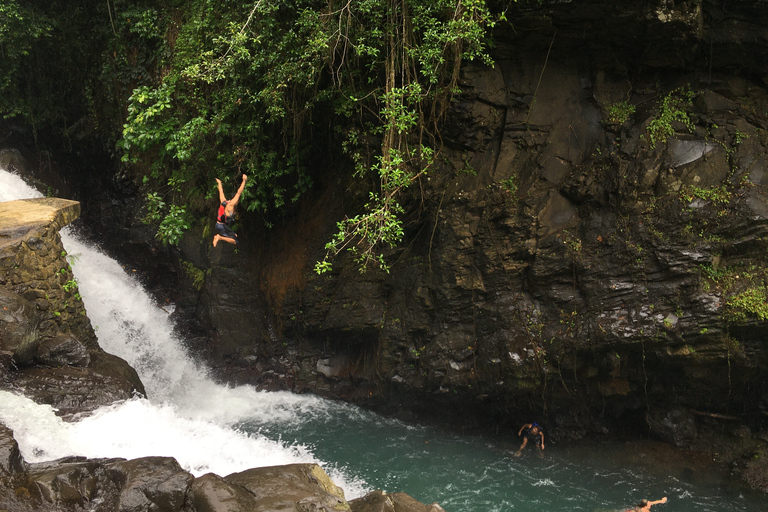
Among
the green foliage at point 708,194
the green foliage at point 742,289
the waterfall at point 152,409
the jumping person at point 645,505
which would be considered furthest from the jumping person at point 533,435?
the green foliage at point 708,194

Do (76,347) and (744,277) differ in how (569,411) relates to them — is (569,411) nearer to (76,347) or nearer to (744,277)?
(744,277)

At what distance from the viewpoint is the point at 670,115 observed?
23.6ft

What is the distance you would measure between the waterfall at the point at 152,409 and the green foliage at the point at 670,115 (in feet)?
22.0

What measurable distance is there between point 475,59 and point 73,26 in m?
8.97

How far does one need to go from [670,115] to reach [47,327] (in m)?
9.72

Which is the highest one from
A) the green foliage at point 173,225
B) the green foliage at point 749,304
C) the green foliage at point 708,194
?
the green foliage at point 708,194

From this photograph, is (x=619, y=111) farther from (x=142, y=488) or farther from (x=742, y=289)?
(x=142, y=488)

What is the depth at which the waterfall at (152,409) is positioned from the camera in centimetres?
577

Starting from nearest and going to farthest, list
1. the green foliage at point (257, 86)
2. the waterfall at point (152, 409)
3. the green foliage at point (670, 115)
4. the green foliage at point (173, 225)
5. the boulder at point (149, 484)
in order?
the boulder at point (149, 484), the waterfall at point (152, 409), the green foliage at point (257, 86), the green foliage at point (670, 115), the green foliage at point (173, 225)

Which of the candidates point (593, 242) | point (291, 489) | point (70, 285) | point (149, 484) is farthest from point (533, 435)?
point (70, 285)

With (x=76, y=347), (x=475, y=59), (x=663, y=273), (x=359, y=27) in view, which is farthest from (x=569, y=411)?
(x=76, y=347)

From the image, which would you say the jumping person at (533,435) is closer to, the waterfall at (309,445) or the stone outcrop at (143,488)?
the waterfall at (309,445)

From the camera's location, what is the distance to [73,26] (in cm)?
1070

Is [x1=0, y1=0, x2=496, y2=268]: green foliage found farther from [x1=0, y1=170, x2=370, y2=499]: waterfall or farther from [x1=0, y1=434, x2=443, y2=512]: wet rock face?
[x1=0, y1=434, x2=443, y2=512]: wet rock face
